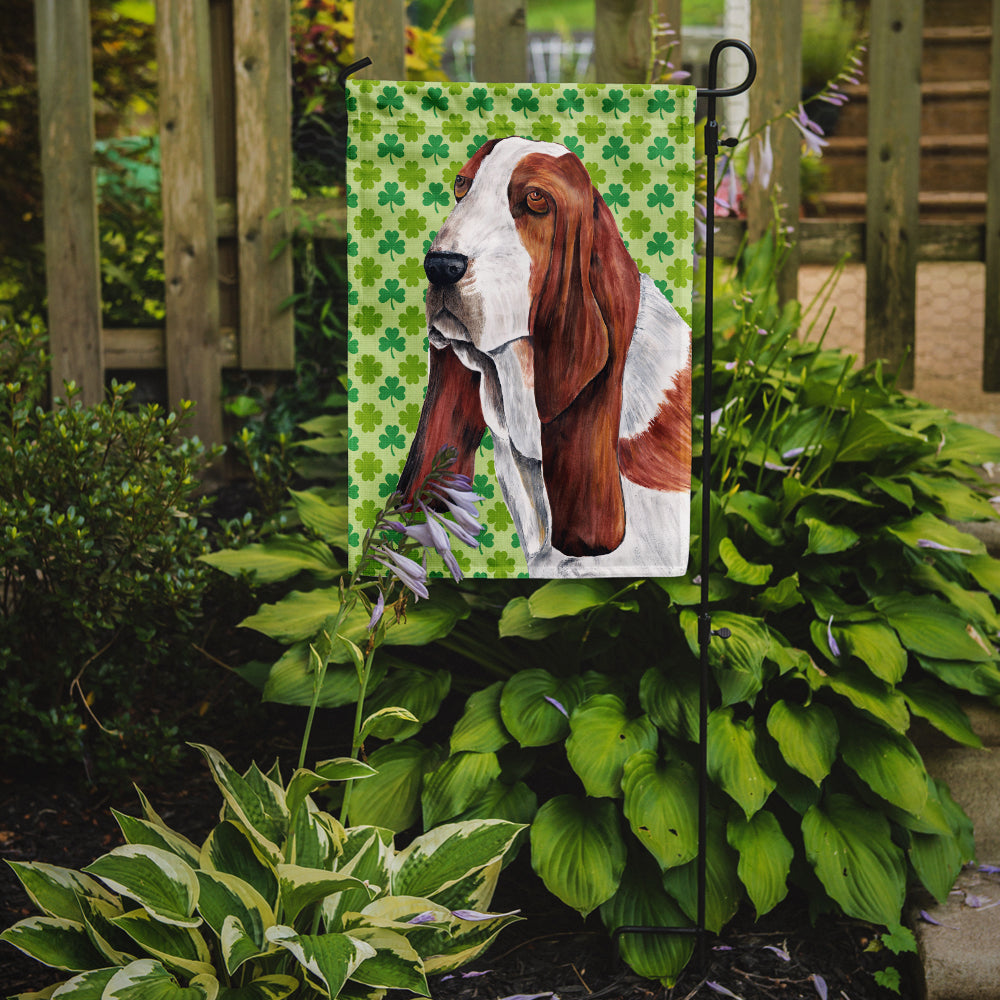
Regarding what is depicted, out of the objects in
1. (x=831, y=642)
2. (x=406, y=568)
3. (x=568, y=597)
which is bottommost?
(x=831, y=642)

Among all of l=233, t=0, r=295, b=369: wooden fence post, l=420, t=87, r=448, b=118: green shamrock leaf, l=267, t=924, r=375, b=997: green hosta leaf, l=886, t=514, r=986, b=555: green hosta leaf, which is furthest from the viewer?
l=233, t=0, r=295, b=369: wooden fence post

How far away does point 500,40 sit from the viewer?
320 cm

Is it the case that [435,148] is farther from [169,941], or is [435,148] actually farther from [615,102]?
[169,941]

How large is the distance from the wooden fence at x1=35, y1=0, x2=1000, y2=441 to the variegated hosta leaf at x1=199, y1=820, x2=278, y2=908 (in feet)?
6.50

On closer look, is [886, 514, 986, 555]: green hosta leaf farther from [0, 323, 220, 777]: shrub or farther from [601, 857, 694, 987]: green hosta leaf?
[0, 323, 220, 777]: shrub

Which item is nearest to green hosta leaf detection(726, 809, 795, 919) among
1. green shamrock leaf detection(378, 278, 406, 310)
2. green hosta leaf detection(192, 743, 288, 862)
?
green hosta leaf detection(192, 743, 288, 862)

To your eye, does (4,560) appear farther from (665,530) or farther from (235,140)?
(235,140)

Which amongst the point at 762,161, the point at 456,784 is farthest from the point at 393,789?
the point at 762,161

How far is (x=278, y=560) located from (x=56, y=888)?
95 cm

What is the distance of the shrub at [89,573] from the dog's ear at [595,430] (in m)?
0.95

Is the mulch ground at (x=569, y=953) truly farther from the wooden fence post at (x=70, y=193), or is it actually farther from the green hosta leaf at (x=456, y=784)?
the wooden fence post at (x=70, y=193)

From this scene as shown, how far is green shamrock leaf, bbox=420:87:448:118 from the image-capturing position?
1.81 meters

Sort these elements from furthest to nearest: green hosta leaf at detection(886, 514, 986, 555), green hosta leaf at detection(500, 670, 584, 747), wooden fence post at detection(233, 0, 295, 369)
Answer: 1. wooden fence post at detection(233, 0, 295, 369)
2. green hosta leaf at detection(886, 514, 986, 555)
3. green hosta leaf at detection(500, 670, 584, 747)

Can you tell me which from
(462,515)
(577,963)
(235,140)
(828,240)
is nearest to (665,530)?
(462,515)
